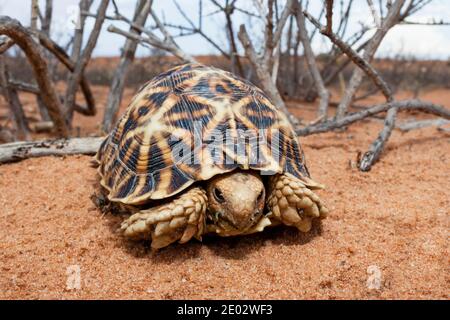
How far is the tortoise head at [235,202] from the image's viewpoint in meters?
2.17

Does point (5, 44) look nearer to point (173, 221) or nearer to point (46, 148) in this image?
point (46, 148)

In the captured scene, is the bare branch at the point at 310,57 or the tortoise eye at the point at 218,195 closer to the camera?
the tortoise eye at the point at 218,195

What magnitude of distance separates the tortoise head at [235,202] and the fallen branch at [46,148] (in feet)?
7.38

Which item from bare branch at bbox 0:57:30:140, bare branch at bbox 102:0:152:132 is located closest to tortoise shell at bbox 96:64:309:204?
bare branch at bbox 102:0:152:132

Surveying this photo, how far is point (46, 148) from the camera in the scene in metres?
4.11

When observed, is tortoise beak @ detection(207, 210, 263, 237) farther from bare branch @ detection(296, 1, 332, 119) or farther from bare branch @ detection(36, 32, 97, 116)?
bare branch @ detection(296, 1, 332, 119)

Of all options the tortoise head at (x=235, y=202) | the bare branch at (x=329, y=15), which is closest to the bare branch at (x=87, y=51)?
the bare branch at (x=329, y=15)

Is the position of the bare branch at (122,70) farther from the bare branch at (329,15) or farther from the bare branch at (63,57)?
the bare branch at (329,15)

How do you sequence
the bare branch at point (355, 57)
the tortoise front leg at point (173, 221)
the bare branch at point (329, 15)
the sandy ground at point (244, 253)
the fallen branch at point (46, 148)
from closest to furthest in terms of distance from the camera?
1. the sandy ground at point (244, 253)
2. the tortoise front leg at point (173, 221)
3. the bare branch at point (329, 15)
4. the bare branch at point (355, 57)
5. the fallen branch at point (46, 148)

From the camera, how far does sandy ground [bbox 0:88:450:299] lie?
2076 mm

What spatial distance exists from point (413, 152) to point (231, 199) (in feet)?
9.56

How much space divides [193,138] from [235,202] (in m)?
0.50

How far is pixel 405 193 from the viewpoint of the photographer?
10.7ft

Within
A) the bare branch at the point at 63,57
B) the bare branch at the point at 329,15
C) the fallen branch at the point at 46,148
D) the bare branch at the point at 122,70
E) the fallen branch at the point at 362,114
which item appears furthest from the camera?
the bare branch at the point at 122,70
